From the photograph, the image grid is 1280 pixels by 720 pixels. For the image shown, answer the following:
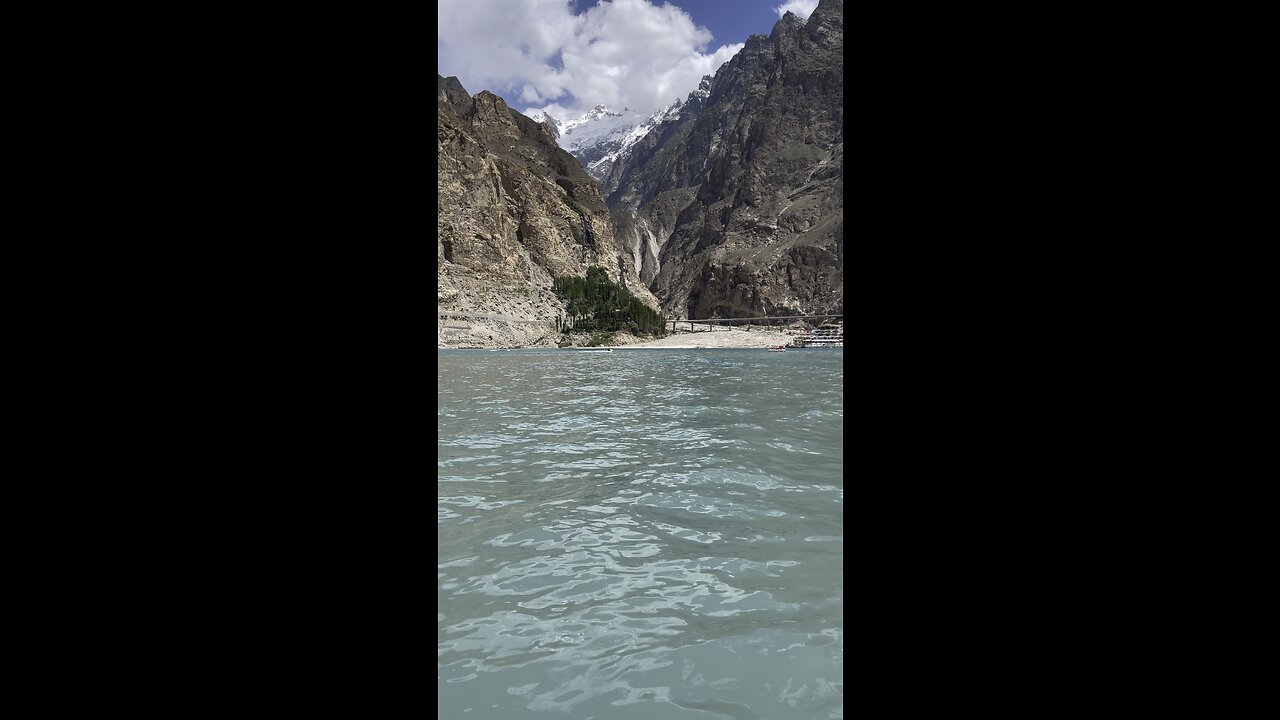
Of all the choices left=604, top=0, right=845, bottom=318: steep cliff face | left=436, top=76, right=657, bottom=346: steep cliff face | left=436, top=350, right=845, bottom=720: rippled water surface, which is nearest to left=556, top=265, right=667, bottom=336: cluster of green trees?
left=436, top=76, right=657, bottom=346: steep cliff face

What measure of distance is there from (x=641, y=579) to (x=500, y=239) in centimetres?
7202

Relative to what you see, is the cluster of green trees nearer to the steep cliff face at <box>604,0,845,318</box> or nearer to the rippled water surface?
the steep cliff face at <box>604,0,845,318</box>

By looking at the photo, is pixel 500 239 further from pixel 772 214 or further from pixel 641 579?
pixel 772 214

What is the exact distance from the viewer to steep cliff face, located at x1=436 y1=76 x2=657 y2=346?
64625mm

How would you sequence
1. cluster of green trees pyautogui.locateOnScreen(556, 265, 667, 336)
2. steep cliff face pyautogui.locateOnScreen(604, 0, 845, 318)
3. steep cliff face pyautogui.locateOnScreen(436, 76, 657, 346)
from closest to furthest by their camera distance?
steep cliff face pyautogui.locateOnScreen(436, 76, 657, 346)
cluster of green trees pyautogui.locateOnScreen(556, 265, 667, 336)
steep cliff face pyautogui.locateOnScreen(604, 0, 845, 318)

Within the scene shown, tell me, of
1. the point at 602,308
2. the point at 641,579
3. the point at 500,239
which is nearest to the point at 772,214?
the point at 602,308

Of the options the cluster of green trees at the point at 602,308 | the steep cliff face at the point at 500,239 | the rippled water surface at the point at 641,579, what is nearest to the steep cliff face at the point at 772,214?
the steep cliff face at the point at 500,239

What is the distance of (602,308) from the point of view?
80.1 m

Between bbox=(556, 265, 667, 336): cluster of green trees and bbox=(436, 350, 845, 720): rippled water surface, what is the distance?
65467 millimetres

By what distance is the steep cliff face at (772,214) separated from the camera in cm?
11069

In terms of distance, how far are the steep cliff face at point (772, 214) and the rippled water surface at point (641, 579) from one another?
97.9 meters
